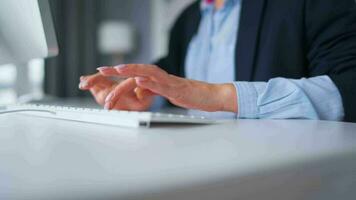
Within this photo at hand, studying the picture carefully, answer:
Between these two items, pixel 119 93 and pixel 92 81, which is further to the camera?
pixel 92 81

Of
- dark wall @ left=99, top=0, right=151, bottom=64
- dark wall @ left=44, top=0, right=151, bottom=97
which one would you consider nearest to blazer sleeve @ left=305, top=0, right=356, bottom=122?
dark wall @ left=44, top=0, right=151, bottom=97

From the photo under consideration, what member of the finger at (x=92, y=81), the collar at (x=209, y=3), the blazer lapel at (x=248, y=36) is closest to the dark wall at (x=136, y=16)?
the collar at (x=209, y=3)

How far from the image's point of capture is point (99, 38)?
3.69 m

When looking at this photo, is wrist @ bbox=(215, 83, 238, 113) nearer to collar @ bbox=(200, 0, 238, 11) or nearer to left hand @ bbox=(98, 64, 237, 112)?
left hand @ bbox=(98, 64, 237, 112)

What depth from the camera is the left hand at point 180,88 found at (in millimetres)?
594

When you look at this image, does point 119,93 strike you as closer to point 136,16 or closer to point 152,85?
point 152,85

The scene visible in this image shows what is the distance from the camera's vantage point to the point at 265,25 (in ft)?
3.38

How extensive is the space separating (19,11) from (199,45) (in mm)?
818

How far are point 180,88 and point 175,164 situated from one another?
0.36 metres

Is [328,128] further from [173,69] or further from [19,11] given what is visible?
[173,69]

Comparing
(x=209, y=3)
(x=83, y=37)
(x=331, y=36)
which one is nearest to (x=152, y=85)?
(x=331, y=36)

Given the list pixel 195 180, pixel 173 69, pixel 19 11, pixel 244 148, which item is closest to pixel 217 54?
pixel 173 69

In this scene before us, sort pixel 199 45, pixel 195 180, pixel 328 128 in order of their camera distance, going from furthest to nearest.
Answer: pixel 199 45 → pixel 328 128 → pixel 195 180

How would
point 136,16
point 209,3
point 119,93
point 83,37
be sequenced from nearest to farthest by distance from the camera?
point 119,93 → point 209,3 → point 83,37 → point 136,16
